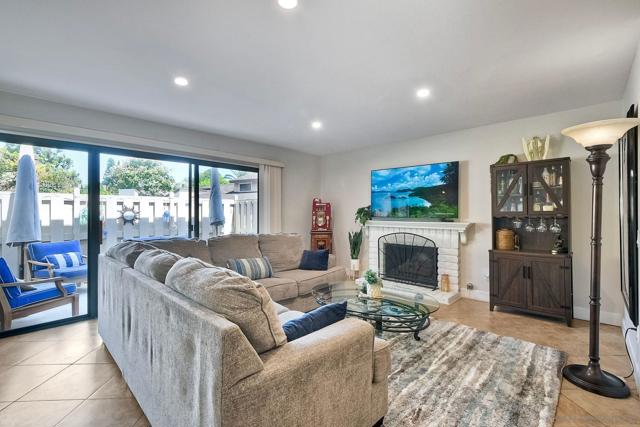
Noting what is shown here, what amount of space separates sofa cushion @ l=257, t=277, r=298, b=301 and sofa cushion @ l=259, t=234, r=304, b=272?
0.58 meters

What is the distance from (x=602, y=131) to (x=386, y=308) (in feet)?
6.88

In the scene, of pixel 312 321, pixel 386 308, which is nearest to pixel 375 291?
pixel 386 308

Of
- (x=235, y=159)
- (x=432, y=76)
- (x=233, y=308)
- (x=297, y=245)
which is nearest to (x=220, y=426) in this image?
(x=233, y=308)

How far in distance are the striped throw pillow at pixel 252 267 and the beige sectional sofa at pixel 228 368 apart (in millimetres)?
1451

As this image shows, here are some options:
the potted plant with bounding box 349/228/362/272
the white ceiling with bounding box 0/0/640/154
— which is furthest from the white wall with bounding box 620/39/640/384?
the potted plant with bounding box 349/228/362/272

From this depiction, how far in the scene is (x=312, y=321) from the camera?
1569 millimetres

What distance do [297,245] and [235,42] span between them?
Answer: 2765 mm

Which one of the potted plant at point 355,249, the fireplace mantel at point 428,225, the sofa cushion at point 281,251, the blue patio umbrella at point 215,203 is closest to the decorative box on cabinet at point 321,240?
the potted plant at point 355,249

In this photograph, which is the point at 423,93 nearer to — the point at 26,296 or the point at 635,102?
the point at 635,102

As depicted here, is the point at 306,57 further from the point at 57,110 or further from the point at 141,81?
the point at 57,110

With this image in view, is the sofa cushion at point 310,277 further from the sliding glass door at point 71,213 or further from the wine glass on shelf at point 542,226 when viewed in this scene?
the wine glass on shelf at point 542,226

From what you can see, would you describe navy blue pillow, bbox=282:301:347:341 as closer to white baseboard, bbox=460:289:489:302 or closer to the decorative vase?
the decorative vase

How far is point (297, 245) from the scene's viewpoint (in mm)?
4297

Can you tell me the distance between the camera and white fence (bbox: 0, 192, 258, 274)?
3.31m
